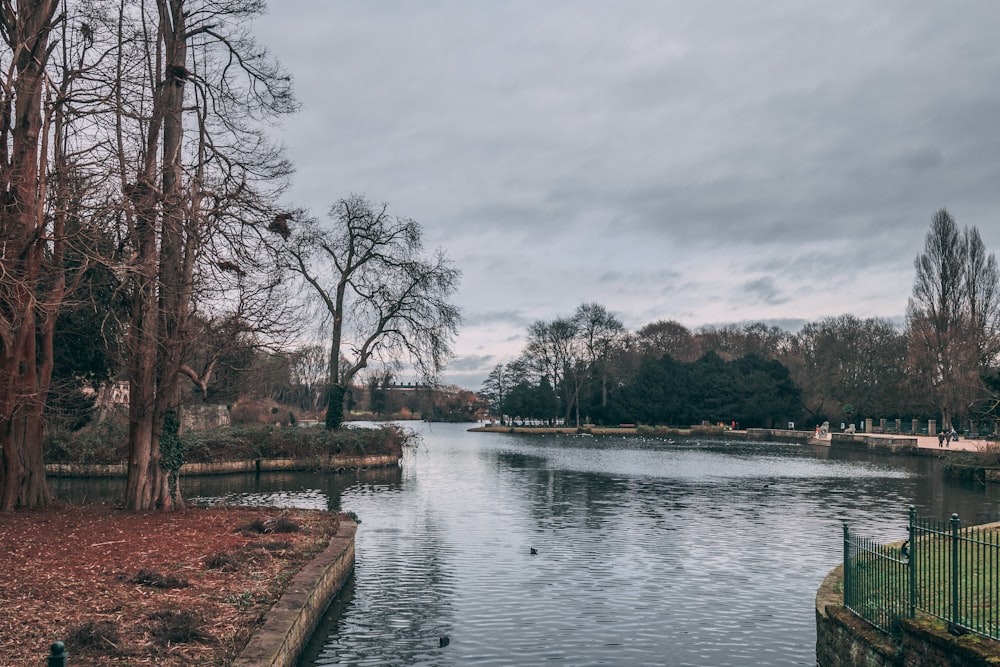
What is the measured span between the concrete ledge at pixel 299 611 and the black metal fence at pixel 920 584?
7.61 meters

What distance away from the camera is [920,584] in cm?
1049

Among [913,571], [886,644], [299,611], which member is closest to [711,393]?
[913,571]

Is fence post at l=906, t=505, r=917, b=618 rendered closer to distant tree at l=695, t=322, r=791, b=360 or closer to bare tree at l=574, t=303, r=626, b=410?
bare tree at l=574, t=303, r=626, b=410

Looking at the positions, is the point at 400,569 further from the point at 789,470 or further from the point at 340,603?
the point at 789,470

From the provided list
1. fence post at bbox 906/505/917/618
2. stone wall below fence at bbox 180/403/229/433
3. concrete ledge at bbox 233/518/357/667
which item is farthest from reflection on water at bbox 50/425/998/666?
stone wall below fence at bbox 180/403/229/433

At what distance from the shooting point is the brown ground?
923 cm

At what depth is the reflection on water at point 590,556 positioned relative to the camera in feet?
41.7

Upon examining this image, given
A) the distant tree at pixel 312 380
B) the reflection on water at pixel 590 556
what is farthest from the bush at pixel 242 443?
the distant tree at pixel 312 380

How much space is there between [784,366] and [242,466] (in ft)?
257

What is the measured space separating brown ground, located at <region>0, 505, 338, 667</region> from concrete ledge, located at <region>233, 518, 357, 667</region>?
0.22 meters

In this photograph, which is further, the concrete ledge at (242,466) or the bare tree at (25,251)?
the concrete ledge at (242,466)

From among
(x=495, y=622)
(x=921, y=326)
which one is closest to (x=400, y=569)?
(x=495, y=622)

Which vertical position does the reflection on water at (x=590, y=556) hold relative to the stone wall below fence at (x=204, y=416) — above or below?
below

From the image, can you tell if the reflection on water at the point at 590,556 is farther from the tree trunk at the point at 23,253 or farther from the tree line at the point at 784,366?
the tree line at the point at 784,366
